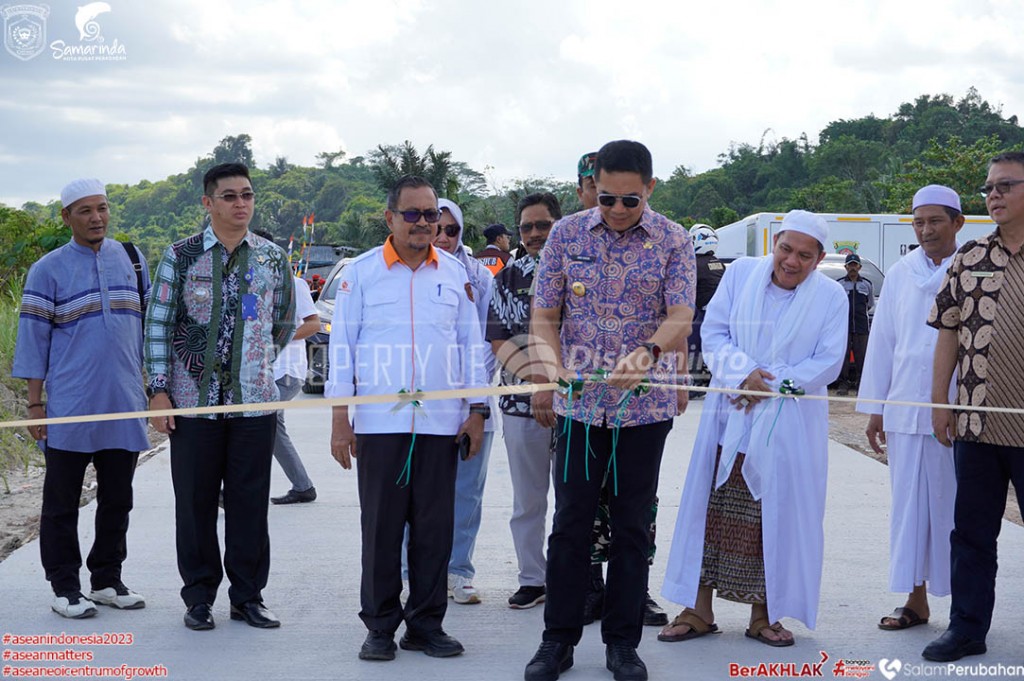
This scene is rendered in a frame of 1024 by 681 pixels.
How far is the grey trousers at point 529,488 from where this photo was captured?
222 inches

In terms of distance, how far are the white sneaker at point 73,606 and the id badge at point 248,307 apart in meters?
1.54

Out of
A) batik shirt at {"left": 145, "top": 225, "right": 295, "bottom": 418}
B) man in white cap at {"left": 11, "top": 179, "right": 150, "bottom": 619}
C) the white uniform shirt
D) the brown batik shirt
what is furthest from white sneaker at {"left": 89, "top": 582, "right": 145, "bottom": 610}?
the brown batik shirt

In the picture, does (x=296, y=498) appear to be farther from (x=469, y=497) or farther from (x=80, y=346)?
(x=80, y=346)

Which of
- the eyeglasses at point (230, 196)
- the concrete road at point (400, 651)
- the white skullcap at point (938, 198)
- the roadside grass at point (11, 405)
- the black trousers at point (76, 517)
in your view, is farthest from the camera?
the roadside grass at point (11, 405)

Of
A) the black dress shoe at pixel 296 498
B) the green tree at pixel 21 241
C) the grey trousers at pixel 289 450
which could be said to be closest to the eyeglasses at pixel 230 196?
the grey trousers at pixel 289 450

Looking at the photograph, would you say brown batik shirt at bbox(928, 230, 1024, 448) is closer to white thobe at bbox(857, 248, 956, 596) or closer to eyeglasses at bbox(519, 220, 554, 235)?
white thobe at bbox(857, 248, 956, 596)

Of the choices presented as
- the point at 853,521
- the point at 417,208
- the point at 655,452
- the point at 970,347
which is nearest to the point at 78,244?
the point at 417,208

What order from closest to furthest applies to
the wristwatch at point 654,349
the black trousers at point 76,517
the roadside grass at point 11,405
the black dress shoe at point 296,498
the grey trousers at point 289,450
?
the wristwatch at point 654,349 < the black trousers at point 76,517 < the grey trousers at point 289,450 < the black dress shoe at point 296,498 < the roadside grass at point 11,405

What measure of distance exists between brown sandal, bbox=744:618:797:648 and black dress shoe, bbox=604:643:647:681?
698mm

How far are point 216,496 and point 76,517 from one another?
71 cm

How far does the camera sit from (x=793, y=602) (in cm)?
500

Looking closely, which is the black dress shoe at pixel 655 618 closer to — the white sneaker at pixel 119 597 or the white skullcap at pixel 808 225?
the white skullcap at pixel 808 225

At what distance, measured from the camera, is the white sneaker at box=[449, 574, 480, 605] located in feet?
18.5

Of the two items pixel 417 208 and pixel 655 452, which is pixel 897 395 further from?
pixel 417 208
